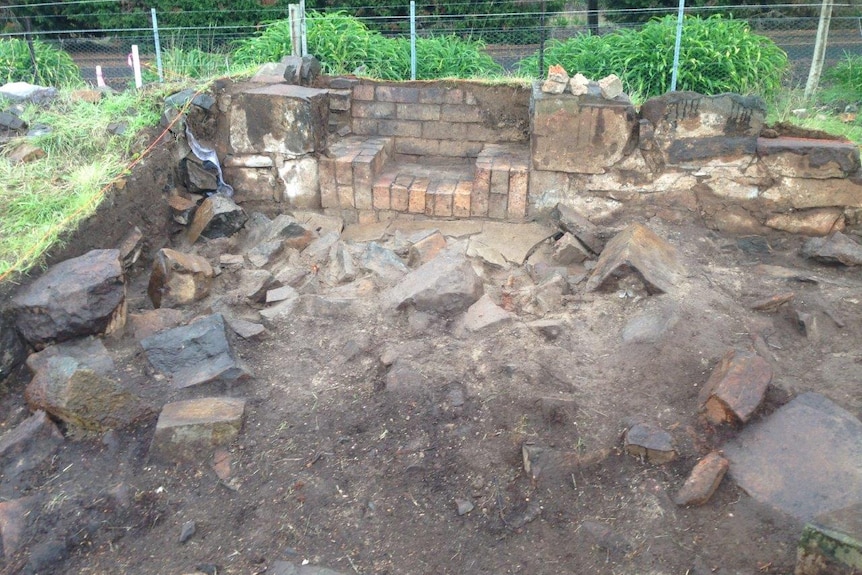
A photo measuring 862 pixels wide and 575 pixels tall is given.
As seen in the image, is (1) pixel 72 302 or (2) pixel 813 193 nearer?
(1) pixel 72 302

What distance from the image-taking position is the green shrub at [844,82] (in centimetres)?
834

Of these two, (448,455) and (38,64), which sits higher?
(38,64)

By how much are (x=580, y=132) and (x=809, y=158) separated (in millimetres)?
1634

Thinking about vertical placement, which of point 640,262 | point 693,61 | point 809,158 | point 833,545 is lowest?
point 833,545

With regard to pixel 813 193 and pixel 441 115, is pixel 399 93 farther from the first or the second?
pixel 813 193

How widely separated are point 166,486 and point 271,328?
1.26 metres

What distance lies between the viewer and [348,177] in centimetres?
568

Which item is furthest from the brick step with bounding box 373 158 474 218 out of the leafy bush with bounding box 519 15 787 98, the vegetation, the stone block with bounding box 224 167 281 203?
the leafy bush with bounding box 519 15 787 98

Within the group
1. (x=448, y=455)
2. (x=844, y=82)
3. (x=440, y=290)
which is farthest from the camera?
(x=844, y=82)

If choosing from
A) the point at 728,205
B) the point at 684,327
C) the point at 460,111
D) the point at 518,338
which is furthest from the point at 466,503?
the point at 460,111

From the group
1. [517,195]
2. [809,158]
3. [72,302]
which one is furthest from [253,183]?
[809,158]

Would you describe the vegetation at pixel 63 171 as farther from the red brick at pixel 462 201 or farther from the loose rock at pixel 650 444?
the loose rock at pixel 650 444

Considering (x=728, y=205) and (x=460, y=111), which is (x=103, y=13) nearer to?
(x=460, y=111)

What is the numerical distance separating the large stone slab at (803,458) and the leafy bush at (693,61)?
15.2 ft
